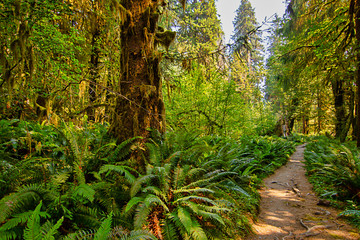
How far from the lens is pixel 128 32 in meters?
3.66

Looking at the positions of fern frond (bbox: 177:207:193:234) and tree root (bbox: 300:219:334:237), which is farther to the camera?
tree root (bbox: 300:219:334:237)

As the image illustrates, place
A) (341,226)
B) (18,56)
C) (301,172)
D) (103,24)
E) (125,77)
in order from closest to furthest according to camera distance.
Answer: (18,56) < (341,226) < (125,77) < (103,24) < (301,172)

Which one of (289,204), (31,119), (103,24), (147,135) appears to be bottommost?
(289,204)

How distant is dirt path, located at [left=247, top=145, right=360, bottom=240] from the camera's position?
2762 mm

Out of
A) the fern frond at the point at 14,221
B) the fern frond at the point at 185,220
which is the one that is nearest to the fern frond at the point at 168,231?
the fern frond at the point at 185,220

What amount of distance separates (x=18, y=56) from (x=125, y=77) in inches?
63.2

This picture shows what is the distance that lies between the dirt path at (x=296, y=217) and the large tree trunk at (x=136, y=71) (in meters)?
2.70

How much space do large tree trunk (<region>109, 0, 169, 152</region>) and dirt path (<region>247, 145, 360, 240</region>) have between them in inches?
106

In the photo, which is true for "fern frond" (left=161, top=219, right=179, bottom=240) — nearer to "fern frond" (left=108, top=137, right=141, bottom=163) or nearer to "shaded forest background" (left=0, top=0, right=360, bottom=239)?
"shaded forest background" (left=0, top=0, right=360, bottom=239)

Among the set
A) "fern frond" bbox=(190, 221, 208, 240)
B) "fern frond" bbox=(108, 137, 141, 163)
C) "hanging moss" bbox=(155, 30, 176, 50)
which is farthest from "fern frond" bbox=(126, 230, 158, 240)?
"hanging moss" bbox=(155, 30, 176, 50)

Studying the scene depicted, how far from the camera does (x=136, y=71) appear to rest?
143 inches

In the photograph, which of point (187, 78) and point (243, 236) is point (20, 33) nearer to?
point (243, 236)

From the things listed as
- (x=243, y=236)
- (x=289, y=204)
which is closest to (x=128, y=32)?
(x=243, y=236)

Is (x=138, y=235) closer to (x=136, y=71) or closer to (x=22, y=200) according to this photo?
(x=22, y=200)
